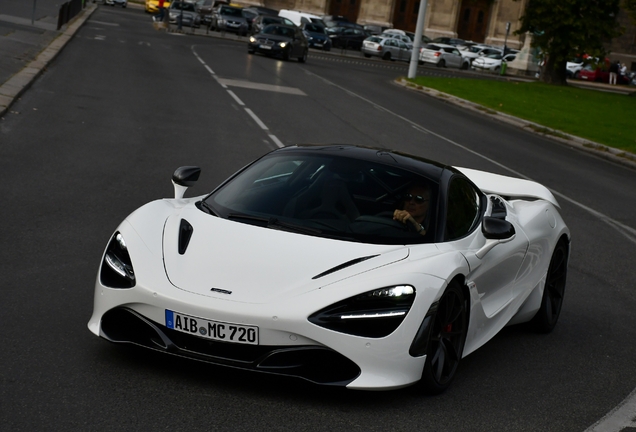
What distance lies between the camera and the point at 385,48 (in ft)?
197

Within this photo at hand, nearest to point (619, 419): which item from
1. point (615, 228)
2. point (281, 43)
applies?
point (615, 228)

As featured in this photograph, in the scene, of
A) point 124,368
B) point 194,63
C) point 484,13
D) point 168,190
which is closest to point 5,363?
point 124,368

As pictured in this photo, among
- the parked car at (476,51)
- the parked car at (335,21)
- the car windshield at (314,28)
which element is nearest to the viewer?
the car windshield at (314,28)

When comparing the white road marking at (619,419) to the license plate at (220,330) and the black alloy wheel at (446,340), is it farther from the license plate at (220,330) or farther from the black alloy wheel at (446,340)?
the license plate at (220,330)

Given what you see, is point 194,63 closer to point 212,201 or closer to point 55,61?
point 55,61

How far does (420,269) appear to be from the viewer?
5.16m

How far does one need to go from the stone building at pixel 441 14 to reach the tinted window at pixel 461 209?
3078 inches

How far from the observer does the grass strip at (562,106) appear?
90.1ft

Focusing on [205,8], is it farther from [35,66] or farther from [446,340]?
[446,340]

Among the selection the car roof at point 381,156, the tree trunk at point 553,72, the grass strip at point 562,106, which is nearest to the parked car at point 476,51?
the tree trunk at point 553,72

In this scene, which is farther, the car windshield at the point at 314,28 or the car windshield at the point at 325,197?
the car windshield at the point at 314,28

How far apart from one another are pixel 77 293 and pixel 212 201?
3.97 feet

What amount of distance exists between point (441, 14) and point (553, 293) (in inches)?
3171

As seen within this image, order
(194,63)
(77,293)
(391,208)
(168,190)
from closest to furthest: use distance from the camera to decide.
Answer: (391,208), (77,293), (168,190), (194,63)
